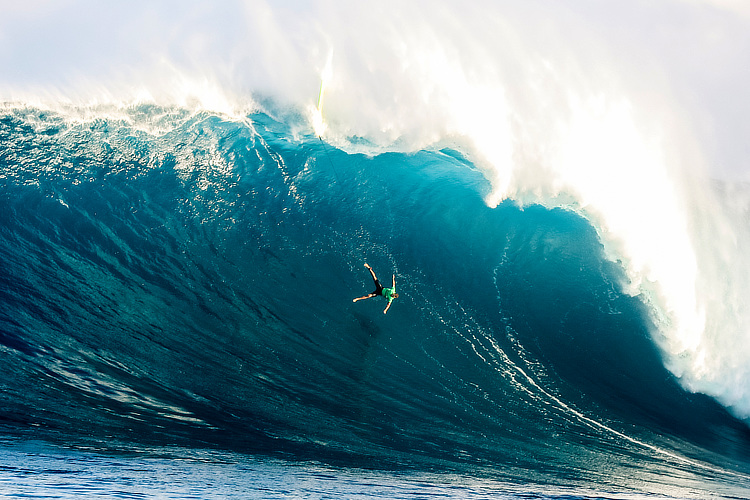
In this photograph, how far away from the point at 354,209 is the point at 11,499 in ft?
22.5

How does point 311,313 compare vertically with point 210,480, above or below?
above

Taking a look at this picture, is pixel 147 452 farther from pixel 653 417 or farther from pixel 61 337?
pixel 653 417

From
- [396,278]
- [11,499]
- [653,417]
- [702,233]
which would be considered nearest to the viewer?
[11,499]

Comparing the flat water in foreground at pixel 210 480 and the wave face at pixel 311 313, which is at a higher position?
the wave face at pixel 311 313

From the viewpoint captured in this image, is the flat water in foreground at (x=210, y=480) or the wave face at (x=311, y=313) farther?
the wave face at (x=311, y=313)

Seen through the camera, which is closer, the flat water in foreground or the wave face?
the flat water in foreground

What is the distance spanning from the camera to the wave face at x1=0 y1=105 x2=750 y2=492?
245 inches

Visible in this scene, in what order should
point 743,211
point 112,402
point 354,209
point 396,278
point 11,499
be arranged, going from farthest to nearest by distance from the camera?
point 743,211 → point 354,209 → point 396,278 → point 112,402 → point 11,499

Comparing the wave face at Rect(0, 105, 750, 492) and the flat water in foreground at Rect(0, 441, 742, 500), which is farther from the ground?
the wave face at Rect(0, 105, 750, 492)

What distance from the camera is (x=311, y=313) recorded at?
8055 mm

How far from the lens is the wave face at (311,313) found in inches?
245

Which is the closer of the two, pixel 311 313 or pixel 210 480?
pixel 210 480

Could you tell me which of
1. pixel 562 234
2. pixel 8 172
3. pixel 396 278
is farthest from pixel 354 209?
pixel 8 172

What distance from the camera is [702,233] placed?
412 inches
